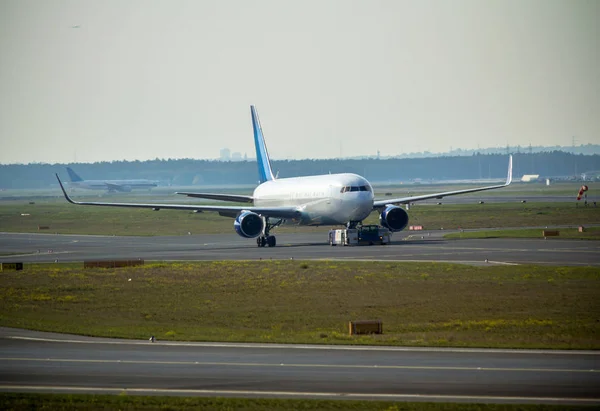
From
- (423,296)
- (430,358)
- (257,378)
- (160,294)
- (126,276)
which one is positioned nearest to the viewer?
(257,378)

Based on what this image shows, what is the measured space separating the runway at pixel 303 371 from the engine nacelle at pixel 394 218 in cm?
5097

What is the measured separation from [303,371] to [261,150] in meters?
75.5

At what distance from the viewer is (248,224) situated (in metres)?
82.1

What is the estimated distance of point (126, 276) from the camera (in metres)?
59.5

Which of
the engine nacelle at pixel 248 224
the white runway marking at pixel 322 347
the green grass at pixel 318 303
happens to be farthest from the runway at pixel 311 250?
the white runway marking at pixel 322 347

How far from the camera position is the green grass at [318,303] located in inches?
1430

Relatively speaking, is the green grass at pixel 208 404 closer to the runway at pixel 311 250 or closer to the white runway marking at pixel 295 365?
the white runway marking at pixel 295 365

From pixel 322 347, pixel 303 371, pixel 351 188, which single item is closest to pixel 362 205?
pixel 351 188

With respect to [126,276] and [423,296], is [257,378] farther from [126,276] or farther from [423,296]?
[126,276]

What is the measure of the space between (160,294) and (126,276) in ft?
31.1

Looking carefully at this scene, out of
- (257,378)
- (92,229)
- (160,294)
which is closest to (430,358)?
(257,378)

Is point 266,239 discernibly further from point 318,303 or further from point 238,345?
point 238,345

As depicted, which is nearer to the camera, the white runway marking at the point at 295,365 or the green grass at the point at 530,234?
the white runway marking at the point at 295,365

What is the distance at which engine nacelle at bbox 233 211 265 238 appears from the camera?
81.8 meters
